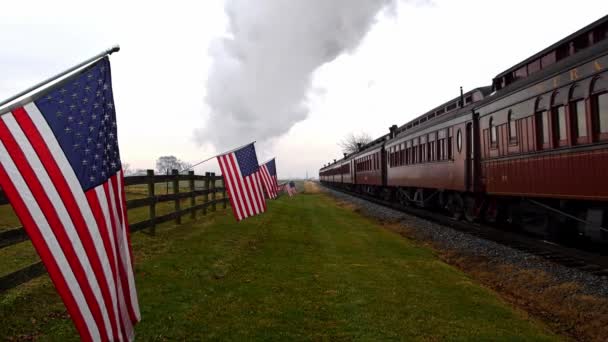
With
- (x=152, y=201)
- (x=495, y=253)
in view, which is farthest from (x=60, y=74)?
(x=495, y=253)

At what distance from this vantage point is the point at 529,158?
952 cm

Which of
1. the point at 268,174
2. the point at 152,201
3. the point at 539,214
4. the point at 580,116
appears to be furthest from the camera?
the point at 268,174

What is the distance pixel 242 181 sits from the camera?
12578mm

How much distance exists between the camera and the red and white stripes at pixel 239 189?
12.1 meters

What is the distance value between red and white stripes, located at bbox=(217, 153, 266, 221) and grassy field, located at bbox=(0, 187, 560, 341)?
2.42m

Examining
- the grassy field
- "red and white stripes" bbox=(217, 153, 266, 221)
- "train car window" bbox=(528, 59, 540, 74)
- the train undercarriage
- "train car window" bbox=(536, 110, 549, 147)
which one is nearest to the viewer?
the grassy field

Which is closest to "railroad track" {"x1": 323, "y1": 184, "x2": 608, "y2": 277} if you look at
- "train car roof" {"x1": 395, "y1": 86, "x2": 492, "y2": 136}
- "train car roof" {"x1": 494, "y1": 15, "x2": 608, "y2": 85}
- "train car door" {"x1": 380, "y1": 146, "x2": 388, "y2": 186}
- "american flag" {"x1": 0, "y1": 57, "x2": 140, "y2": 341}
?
"train car roof" {"x1": 395, "y1": 86, "x2": 492, "y2": 136}

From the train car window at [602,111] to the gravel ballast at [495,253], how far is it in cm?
220

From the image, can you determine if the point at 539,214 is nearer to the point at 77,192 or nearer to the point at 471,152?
the point at 471,152

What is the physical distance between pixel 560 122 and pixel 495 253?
2.86m

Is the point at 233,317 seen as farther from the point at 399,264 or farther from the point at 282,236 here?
the point at 282,236

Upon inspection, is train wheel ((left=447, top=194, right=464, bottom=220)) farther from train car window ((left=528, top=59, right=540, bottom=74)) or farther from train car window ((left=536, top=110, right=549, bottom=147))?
train car window ((left=536, top=110, right=549, bottom=147))

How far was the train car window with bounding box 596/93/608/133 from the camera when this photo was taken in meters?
7.07

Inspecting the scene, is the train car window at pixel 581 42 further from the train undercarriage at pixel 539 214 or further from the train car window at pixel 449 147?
the train car window at pixel 449 147
